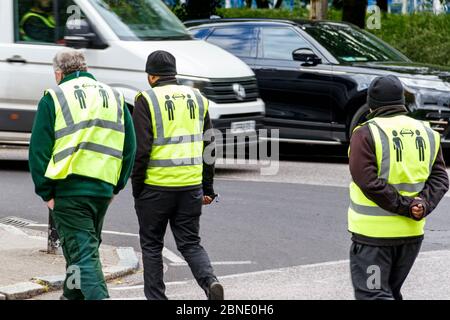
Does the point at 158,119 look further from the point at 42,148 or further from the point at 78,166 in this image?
the point at 42,148

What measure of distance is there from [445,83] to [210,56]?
3.48 metres

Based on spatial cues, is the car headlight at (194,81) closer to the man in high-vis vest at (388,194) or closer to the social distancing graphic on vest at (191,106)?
the social distancing graphic on vest at (191,106)

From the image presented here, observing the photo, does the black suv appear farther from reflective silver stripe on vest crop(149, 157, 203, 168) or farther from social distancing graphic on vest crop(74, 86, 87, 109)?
social distancing graphic on vest crop(74, 86, 87, 109)

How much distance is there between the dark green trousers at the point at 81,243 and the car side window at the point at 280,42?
9.41 meters

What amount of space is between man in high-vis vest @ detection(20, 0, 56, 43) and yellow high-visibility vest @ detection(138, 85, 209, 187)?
6634 mm

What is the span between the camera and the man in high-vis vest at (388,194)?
6312mm

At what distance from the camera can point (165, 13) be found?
49.4ft

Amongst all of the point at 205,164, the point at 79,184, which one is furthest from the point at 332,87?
the point at 79,184

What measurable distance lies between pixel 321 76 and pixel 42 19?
3.95 metres

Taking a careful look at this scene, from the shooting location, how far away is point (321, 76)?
15.8 meters

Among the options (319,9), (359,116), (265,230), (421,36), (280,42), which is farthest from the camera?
(421,36)

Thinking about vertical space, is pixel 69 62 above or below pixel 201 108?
above

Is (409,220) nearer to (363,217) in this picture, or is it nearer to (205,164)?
(363,217)

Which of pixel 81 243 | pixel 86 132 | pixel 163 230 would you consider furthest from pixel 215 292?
pixel 86 132
